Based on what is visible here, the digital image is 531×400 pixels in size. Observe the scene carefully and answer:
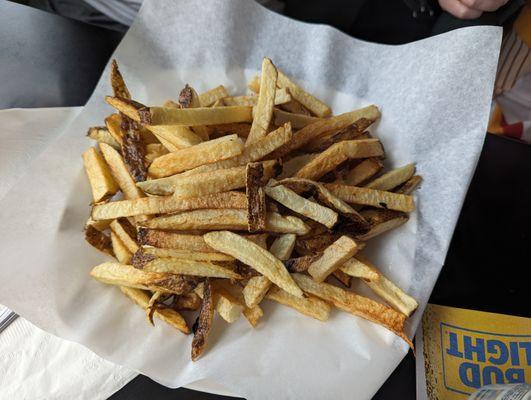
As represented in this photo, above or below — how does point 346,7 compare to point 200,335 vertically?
above

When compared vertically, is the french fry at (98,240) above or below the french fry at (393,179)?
below

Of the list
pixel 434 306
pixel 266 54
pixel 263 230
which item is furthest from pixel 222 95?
pixel 434 306

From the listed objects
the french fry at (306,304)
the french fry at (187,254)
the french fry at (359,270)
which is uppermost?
the french fry at (359,270)

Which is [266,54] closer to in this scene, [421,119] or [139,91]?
[139,91]

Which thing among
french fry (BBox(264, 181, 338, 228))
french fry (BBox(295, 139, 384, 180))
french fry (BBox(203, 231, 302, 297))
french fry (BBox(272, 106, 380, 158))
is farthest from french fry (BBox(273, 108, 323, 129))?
french fry (BBox(203, 231, 302, 297))

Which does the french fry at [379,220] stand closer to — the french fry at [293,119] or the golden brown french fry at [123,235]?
the french fry at [293,119]

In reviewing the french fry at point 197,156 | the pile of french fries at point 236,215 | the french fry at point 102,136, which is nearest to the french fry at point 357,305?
the pile of french fries at point 236,215

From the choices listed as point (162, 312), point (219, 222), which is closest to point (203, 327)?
point (162, 312)

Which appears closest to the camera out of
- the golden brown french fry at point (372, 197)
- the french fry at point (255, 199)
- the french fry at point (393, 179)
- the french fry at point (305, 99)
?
the french fry at point (255, 199)
